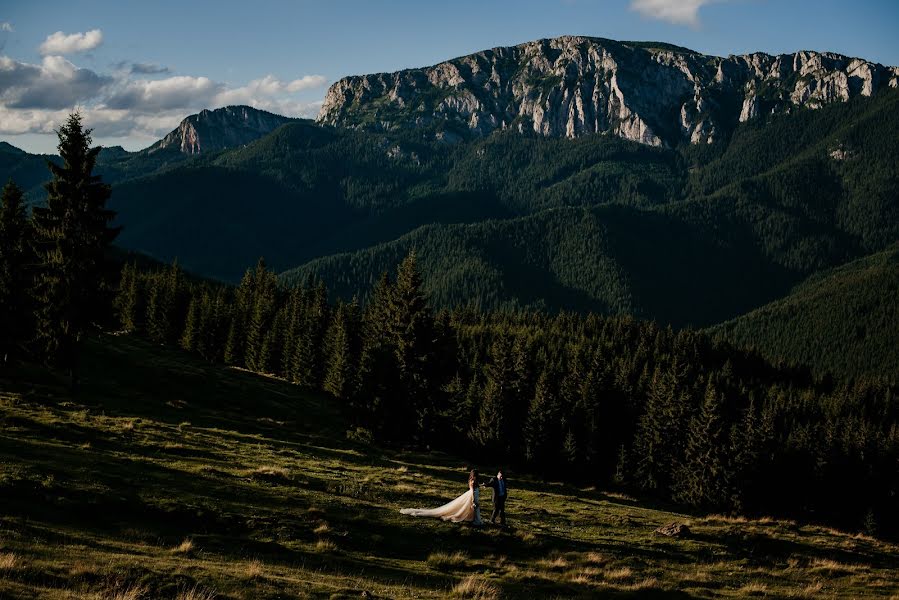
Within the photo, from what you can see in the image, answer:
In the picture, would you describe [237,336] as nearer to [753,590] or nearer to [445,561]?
[445,561]

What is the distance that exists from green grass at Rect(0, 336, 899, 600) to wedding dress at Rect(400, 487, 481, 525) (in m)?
0.98

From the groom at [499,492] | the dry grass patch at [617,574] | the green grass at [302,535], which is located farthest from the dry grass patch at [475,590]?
the groom at [499,492]

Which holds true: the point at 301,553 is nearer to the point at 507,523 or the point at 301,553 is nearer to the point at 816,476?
the point at 507,523

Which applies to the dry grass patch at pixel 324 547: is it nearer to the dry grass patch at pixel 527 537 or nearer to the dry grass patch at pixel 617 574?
the dry grass patch at pixel 527 537

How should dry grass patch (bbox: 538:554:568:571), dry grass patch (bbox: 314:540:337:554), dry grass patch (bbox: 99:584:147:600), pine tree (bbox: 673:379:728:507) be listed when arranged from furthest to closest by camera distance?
pine tree (bbox: 673:379:728:507), dry grass patch (bbox: 538:554:568:571), dry grass patch (bbox: 314:540:337:554), dry grass patch (bbox: 99:584:147:600)

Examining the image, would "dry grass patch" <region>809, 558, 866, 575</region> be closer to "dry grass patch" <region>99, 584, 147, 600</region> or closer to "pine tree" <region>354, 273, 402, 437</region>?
"dry grass patch" <region>99, 584, 147, 600</region>

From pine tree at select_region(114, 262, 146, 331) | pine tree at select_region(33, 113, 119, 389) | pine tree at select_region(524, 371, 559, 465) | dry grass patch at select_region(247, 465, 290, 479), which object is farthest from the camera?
pine tree at select_region(114, 262, 146, 331)

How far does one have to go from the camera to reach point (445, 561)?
71.2 feet

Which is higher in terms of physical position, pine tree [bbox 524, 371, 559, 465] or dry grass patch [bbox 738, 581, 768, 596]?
dry grass patch [bbox 738, 581, 768, 596]

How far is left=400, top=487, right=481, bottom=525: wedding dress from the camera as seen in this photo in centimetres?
2689

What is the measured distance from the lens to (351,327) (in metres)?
102

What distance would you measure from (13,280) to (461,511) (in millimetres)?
41584

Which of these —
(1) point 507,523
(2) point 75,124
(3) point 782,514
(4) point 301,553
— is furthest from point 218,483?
(3) point 782,514

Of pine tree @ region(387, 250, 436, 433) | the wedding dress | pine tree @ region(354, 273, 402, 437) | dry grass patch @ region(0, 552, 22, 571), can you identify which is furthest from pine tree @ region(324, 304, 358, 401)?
dry grass patch @ region(0, 552, 22, 571)
